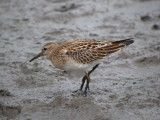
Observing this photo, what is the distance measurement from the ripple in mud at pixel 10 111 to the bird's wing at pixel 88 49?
162 centimetres

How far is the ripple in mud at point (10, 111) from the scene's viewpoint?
7695 millimetres

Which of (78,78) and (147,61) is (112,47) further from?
(147,61)

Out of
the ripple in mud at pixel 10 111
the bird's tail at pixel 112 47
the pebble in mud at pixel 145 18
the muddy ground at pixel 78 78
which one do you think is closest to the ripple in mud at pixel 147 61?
the muddy ground at pixel 78 78

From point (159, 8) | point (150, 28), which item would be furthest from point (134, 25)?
point (159, 8)

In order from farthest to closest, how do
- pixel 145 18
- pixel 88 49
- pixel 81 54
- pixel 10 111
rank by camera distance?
pixel 145 18
pixel 88 49
pixel 81 54
pixel 10 111

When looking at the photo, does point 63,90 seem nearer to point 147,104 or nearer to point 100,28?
point 147,104

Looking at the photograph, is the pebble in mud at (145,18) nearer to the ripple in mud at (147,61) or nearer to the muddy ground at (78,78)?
the muddy ground at (78,78)

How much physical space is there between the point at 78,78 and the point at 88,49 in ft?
4.41

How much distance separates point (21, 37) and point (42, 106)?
4302 mm

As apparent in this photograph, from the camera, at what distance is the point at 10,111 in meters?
7.87

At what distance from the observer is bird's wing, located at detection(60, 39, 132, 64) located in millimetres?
8352

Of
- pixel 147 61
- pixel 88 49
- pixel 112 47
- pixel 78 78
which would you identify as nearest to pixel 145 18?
pixel 147 61

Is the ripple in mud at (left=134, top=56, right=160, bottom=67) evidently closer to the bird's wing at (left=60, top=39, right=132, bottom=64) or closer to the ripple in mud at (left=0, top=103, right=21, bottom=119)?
the bird's wing at (left=60, top=39, right=132, bottom=64)

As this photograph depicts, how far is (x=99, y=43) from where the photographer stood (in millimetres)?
8625
